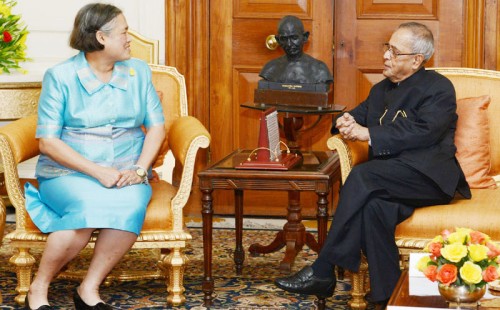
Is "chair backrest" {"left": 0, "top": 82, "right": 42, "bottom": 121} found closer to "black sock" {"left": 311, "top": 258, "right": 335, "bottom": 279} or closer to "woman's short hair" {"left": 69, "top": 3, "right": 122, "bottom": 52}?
"woman's short hair" {"left": 69, "top": 3, "right": 122, "bottom": 52}

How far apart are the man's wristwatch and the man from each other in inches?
28.0

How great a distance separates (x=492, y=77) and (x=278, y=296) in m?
1.39

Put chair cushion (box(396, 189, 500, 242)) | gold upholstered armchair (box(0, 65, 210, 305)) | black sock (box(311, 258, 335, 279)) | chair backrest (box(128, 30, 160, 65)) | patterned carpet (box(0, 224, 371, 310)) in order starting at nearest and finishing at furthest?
chair cushion (box(396, 189, 500, 242)) → black sock (box(311, 258, 335, 279)) → gold upholstered armchair (box(0, 65, 210, 305)) → patterned carpet (box(0, 224, 371, 310)) → chair backrest (box(128, 30, 160, 65))

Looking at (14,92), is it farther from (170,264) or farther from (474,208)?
(474,208)

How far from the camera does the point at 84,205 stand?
12.9ft

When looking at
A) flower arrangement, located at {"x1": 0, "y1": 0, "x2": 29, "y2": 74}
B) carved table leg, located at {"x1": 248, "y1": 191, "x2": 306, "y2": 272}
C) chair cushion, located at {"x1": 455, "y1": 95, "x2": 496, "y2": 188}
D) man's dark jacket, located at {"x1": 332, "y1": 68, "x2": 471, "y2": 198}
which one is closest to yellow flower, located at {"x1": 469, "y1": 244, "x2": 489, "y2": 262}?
man's dark jacket, located at {"x1": 332, "y1": 68, "x2": 471, "y2": 198}

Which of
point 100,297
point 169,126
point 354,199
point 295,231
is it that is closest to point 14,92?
point 169,126

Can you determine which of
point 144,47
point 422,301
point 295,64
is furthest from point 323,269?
point 144,47

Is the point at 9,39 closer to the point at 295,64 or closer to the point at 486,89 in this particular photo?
the point at 295,64

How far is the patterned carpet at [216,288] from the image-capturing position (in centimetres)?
420

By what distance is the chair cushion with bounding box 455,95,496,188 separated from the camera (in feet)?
14.1

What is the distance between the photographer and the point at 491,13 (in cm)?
555

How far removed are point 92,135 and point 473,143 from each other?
64.9 inches

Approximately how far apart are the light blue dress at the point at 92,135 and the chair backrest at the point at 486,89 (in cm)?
137
